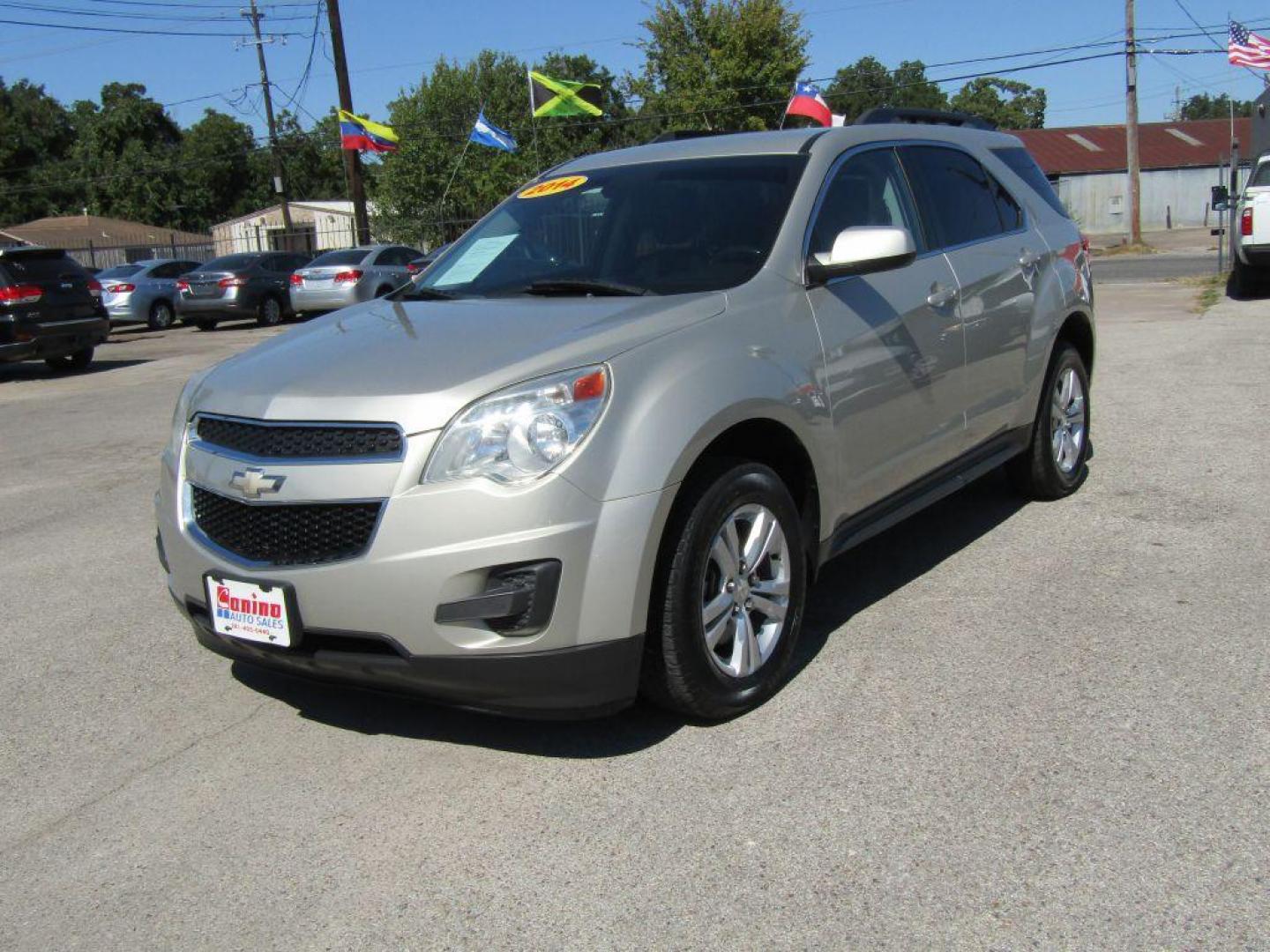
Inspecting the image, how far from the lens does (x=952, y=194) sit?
5184mm

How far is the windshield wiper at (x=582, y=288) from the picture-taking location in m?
3.96

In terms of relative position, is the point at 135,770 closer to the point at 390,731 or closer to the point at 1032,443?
the point at 390,731

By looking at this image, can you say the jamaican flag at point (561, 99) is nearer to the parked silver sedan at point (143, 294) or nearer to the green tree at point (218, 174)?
the parked silver sedan at point (143, 294)

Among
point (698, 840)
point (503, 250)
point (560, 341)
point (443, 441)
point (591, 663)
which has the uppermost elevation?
point (503, 250)

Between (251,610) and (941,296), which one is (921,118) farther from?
(251,610)

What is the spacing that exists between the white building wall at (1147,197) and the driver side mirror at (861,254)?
198 ft

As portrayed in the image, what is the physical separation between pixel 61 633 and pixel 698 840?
10.2 ft

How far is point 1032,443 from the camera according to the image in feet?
19.1

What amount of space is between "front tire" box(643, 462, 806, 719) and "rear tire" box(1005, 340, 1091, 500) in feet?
7.88

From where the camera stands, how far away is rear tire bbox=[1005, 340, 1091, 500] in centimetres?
580

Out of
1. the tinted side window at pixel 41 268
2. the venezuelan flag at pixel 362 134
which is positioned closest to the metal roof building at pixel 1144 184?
the venezuelan flag at pixel 362 134

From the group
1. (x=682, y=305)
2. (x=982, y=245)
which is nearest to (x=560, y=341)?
(x=682, y=305)

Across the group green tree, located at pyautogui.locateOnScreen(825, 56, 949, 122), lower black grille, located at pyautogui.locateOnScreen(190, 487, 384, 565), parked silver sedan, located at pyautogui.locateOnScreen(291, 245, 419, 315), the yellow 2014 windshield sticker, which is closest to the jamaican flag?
parked silver sedan, located at pyautogui.locateOnScreen(291, 245, 419, 315)

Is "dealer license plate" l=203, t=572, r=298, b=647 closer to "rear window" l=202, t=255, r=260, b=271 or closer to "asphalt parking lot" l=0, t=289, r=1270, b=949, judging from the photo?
"asphalt parking lot" l=0, t=289, r=1270, b=949
